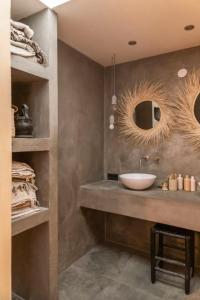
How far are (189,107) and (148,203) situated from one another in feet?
3.93

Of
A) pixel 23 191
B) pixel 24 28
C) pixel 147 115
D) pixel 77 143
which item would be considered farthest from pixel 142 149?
pixel 24 28

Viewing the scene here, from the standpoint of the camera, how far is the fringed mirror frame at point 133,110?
2689 mm

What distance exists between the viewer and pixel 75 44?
2418 mm

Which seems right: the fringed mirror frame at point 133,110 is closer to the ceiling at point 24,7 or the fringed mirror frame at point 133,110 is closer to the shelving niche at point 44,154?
the shelving niche at point 44,154

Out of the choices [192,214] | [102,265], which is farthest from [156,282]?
[192,214]

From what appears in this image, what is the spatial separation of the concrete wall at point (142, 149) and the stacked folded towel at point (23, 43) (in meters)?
1.52

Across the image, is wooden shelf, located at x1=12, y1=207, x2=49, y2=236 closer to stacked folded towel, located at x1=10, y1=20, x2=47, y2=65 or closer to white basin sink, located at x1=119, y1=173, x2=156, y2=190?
white basin sink, located at x1=119, y1=173, x2=156, y2=190

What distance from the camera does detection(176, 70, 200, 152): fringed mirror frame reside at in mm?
2498

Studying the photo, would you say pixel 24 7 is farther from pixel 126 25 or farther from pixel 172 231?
pixel 172 231

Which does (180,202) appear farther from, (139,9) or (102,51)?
(102,51)

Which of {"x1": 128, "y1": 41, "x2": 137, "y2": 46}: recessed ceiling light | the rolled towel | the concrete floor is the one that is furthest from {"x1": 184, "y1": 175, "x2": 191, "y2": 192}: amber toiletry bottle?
the rolled towel

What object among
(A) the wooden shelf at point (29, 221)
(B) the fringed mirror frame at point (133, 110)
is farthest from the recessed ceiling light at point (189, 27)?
(A) the wooden shelf at point (29, 221)

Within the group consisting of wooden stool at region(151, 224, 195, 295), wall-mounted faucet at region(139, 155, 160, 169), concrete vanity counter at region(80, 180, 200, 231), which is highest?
wall-mounted faucet at region(139, 155, 160, 169)

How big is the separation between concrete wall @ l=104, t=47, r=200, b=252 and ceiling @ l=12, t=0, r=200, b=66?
15 cm
